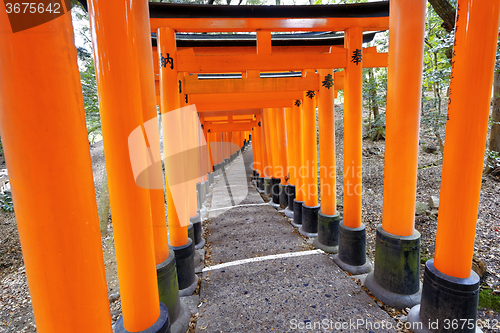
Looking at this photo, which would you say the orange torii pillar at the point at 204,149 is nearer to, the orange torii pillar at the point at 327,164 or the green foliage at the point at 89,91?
the green foliage at the point at 89,91

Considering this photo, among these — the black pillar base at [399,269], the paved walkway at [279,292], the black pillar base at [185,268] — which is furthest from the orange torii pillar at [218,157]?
the black pillar base at [399,269]

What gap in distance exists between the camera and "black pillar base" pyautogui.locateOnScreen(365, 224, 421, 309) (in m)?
3.17

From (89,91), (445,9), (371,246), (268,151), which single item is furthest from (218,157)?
(445,9)

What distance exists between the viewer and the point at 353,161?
Result: 4.19m

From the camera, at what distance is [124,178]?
6.40 feet

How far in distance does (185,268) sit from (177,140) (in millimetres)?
2055

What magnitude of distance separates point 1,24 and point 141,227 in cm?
154

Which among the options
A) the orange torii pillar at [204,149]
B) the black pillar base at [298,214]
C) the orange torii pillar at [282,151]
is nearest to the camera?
the black pillar base at [298,214]

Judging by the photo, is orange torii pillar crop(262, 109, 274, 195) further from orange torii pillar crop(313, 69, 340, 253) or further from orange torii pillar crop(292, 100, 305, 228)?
orange torii pillar crop(313, 69, 340, 253)

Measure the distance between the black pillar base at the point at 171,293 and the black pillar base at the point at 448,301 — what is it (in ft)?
9.45

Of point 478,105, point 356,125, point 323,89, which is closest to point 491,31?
point 478,105

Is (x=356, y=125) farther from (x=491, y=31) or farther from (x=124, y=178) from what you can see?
(x=124, y=178)

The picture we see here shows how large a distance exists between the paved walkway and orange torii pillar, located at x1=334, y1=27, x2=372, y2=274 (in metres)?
0.41

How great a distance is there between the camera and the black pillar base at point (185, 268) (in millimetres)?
3771
